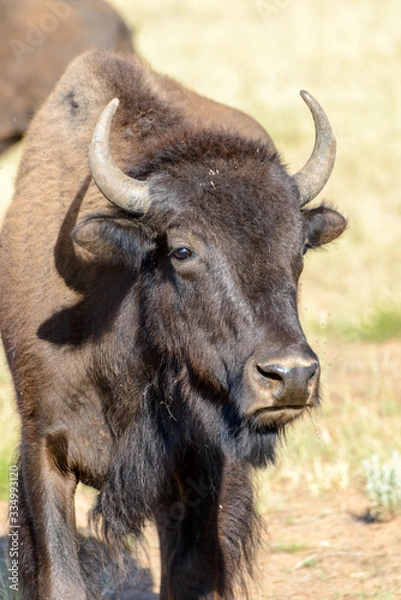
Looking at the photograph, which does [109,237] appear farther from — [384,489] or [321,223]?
[384,489]

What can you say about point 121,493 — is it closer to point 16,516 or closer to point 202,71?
point 16,516

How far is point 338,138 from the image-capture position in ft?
59.6

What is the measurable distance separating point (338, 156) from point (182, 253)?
13.5 metres

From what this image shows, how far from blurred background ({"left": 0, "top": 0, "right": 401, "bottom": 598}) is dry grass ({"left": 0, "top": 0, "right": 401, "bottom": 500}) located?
0.02 metres

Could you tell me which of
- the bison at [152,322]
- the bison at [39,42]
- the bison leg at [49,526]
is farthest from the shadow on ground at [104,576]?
the bison at [39,42]

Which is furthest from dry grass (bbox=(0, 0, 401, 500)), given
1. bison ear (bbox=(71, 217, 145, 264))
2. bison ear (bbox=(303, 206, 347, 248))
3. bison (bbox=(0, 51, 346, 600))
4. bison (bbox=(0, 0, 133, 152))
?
bison (bbox=(0, 0, 133, 152))

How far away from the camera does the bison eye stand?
484cm

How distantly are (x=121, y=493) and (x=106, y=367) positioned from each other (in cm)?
65

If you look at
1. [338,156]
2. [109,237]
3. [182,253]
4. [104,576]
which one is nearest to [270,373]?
[182,253]

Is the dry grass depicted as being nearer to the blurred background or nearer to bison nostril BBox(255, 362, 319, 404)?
the blurred background

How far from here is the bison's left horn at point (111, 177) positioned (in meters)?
4.86

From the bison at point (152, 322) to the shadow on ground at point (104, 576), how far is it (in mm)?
122

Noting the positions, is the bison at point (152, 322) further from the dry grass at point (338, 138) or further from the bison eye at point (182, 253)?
the dry grass at point (338, 138)

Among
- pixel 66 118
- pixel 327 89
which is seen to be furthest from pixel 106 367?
pixel 327 89
